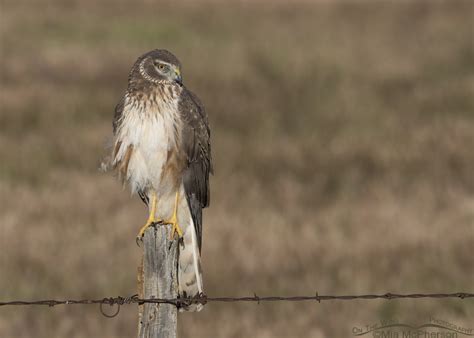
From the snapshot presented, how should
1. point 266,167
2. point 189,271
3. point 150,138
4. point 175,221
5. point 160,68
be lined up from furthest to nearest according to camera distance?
point 266,167, point 160,68, point 150,138, point 175,221, point 189,271

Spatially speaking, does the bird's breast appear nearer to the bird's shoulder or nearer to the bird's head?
the bird's shoulder

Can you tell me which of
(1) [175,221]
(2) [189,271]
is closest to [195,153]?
(1) [175,221]

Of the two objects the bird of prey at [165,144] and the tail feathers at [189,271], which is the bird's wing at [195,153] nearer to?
the bird of prey at [165,144]

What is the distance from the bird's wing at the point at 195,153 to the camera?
292 inches

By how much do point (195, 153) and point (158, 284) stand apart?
227 centimetres

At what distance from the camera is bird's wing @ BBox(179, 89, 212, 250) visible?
24.3 feet

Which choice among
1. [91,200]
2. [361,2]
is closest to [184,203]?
[91,200]

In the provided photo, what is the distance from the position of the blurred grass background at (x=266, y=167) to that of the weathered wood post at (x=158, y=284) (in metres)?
2.33

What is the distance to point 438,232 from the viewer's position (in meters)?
11.9

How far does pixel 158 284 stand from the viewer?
17.6 ft

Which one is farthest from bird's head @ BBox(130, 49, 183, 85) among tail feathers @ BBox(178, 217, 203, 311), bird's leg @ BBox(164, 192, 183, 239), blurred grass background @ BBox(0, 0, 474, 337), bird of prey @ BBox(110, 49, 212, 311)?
tail feathers @ BBox(178, 217, 203, 311)

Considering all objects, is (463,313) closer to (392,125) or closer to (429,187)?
(429,187)

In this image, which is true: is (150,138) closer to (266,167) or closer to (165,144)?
(165,144)

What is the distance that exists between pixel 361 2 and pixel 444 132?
15854 mm
